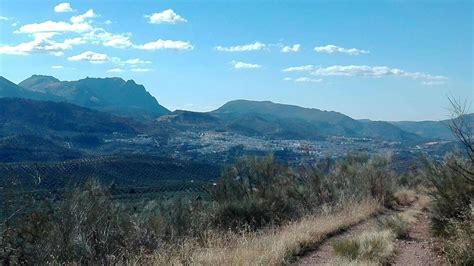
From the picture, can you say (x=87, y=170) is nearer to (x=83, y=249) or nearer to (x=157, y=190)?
(x=157, y=190)

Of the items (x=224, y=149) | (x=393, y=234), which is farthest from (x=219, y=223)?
(x=224, y=149)

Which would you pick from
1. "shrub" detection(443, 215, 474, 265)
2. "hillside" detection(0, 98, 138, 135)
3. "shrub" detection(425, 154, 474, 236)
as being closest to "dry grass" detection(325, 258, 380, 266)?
"shrub" detection(443, 215, 474, 265)

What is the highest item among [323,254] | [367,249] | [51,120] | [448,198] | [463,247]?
[448,198]

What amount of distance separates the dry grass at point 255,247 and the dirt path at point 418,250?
1.88 metres

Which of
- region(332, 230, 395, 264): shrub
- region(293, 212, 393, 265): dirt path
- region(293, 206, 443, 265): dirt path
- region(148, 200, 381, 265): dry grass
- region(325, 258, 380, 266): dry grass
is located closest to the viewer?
region(148, 200, 381, 265): dry grass

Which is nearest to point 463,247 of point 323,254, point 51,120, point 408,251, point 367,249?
point 367,249

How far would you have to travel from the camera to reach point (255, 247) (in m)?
9.15

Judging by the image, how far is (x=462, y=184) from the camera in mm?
12789

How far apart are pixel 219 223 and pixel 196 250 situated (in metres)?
6.06

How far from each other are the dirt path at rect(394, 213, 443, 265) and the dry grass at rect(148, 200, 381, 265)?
1.88 m

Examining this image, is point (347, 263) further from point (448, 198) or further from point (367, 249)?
point (448, 198)

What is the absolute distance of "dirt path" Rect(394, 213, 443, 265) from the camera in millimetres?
10078

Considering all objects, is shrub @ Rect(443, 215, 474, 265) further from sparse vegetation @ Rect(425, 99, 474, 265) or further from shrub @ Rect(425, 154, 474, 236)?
shrub @ Rect(425, 154, 474, 236)

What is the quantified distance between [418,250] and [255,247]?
173 inches
